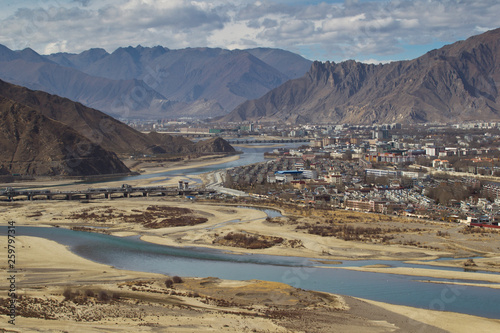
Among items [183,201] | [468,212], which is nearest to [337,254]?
[468,212]

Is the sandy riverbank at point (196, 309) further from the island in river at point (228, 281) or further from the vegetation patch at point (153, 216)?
the vegetation patch at point (153, 216)

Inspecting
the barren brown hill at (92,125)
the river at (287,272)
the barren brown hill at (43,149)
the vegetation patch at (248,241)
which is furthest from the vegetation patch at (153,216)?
the barren brown hill at (92,125)

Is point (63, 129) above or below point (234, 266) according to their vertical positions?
above

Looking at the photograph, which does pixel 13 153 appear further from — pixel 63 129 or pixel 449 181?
pixel 449 181

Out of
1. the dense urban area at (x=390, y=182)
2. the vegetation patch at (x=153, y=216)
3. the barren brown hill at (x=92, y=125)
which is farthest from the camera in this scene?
the barren brown hill at (x=92, y=125)

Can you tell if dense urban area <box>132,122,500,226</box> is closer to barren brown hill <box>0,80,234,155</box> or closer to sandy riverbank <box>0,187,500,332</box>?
sandy riverbank <box>0,187,500,332</box>

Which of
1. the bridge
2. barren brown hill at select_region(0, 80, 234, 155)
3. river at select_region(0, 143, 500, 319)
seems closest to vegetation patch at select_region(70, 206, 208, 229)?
river at select_region(0, 143, 500, 319)

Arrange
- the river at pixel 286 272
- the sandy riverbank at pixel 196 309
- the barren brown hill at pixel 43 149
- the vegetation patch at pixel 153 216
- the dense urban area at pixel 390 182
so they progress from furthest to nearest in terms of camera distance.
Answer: the barren brown hill at pixel 43 149 → the dense urban area at pixel 390 182 → the vegetation patch at pixel 153 216 → the river at pixel 286 272 → the sandy riverbank at pixel 196 309
